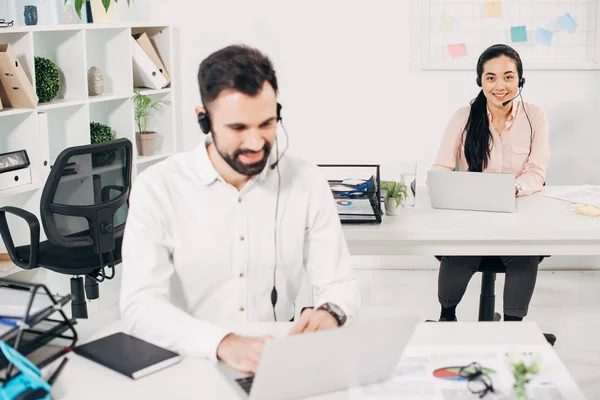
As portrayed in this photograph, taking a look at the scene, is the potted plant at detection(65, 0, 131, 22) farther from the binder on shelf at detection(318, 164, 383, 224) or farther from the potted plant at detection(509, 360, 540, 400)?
the potted plant at detection(509, 360, 540, 400)

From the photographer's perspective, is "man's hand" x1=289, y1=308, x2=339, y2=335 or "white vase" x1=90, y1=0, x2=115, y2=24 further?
"white vase" x1=90, y1=0, x2=115, y2=24

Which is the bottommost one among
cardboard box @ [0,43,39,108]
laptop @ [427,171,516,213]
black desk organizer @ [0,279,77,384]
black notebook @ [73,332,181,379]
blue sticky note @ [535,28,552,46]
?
black notebook @ [73,332,181,379]

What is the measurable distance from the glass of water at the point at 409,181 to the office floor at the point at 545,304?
29.8 inches

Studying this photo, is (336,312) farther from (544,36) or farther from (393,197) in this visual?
(544,36)

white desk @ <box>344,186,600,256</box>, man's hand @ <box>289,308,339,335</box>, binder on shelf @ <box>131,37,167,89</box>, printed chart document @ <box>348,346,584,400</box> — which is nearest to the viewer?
printed chart document @ <box>348,346,584,400</box>

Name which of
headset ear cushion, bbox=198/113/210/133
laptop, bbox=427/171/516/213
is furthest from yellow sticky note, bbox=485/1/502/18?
headset ear cushion, bbox=198/113/210/133

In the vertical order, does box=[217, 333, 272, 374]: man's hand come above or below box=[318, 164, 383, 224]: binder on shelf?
below

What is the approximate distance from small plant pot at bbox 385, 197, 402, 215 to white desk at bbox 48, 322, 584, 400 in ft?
3.58

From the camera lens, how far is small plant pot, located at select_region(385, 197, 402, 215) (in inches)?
114

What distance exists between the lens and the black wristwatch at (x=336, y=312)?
190cm

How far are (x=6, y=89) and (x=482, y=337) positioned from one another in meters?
2.52

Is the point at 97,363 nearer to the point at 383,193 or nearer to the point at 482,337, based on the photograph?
the point at 482,337

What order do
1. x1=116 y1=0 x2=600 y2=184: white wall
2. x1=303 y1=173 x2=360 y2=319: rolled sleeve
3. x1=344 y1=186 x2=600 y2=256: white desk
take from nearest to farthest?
x1=303 y1=173 x2=360 y2=319: rolled sleeve, x1=344 y1=186 x2=600 y2=256: white desk, x1=116 y1=0 x2=600 y2=184: white wall

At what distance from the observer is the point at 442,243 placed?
281 centimetres
